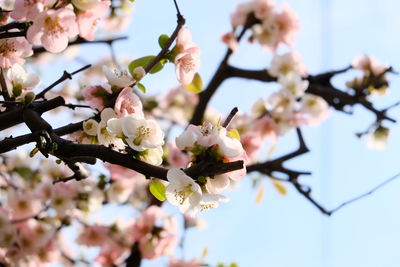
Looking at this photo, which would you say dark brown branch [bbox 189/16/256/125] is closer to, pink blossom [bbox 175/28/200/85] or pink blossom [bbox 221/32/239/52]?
pink blossom [bbox 221/32/239/52]

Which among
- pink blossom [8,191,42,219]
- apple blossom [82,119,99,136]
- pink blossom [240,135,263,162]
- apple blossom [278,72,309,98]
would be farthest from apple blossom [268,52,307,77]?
apple blossom [82,119,99,136]

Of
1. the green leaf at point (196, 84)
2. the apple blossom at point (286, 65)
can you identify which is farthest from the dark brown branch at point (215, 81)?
the green leaf at point (196, 84)

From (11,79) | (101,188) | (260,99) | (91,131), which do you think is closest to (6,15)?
(11,79)

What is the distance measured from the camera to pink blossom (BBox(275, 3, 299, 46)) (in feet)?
10.5

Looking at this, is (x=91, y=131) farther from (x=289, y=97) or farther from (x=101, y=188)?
(x=289, y=97)

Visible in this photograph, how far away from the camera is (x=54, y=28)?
111cm

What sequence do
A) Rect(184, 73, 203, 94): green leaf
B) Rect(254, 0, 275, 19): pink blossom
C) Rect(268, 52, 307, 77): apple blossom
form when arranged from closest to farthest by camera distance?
1. Rect(184, 73, 203, 94): green leaf
2. Rect(268, 52, 307, 77): apple blossom
3. Rect(254, 0, 275, 19): pink blossom

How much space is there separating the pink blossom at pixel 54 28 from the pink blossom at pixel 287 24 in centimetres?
226

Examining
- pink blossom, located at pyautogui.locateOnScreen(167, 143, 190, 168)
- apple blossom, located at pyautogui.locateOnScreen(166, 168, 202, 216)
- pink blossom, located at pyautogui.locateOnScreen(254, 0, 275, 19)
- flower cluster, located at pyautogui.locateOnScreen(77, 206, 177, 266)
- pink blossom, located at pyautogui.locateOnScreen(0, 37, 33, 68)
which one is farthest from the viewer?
pink blossom, located at pyautogui.locateOnScreen(254, 0, 275, 19)

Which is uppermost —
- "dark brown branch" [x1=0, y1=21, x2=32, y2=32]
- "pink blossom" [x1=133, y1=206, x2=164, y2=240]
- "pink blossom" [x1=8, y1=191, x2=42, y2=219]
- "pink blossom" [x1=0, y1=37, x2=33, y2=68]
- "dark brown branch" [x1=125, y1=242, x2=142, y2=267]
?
→ "dark brown branch" [x1=0, y1=21, x2=32, y2=32]

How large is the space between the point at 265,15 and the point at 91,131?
2340 mm

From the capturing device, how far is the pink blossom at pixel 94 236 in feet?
9.77

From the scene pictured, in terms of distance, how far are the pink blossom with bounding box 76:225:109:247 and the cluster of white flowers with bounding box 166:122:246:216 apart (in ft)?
6.92

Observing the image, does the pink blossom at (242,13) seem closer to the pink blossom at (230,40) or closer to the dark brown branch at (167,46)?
the pink blossom at (230,40)
